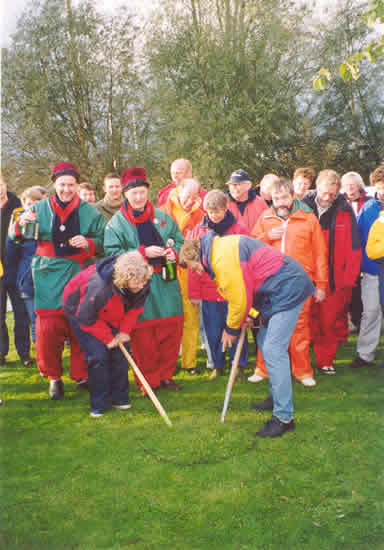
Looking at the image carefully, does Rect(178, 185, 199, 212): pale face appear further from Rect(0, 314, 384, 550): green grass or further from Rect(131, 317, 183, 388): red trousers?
Rect(0, 314, 384, 550): green grass

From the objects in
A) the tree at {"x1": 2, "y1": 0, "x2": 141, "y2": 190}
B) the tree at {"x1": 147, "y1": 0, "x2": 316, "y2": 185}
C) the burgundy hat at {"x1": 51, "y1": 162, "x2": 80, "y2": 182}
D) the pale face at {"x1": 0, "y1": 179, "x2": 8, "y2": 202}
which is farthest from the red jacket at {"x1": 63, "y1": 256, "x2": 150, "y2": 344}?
the tree at {"x1": 147, "y1": 0, "x2": 316, "y2": 185}

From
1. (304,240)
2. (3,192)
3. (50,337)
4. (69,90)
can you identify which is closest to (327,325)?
(304,240)

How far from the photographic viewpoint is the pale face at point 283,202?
425cm

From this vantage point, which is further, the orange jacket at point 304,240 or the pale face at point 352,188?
the pale face at point 352,188

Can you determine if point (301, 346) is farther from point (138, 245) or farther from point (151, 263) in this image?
point (138, 245)

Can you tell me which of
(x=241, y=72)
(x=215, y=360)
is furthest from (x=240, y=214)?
(x=241, y=72)

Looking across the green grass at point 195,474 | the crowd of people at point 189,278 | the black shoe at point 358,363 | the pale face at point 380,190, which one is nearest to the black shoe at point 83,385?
the crowd of people at point 189,278

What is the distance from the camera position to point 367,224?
4855 mm

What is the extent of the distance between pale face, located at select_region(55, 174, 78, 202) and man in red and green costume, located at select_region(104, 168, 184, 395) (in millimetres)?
458

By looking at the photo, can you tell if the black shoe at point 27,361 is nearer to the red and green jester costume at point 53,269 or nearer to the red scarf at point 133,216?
the red and green jester costume at point 53,269

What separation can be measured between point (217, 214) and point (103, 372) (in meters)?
1.66

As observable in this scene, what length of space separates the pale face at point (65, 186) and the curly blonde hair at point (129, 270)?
4.00 feet

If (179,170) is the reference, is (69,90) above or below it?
above

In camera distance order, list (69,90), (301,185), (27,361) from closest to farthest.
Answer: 1. (301,185)
2. (27,361)
3. (69,90)
